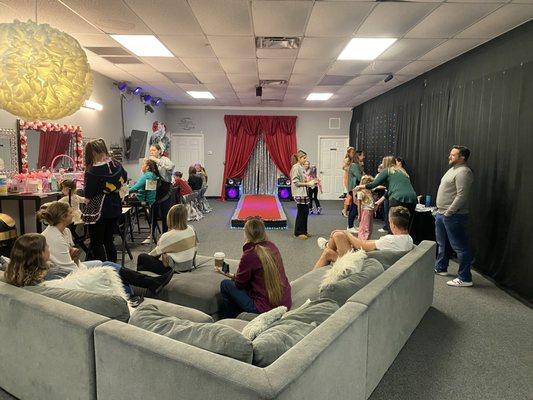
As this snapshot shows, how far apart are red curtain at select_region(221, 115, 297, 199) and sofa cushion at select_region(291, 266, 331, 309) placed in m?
8.16

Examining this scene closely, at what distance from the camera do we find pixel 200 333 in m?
1.62

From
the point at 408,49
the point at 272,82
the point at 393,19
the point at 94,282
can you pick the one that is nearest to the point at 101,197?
the point at 94,282

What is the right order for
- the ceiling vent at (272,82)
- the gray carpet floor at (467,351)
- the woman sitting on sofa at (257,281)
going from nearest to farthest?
the gray carpet floor at (467,351) < the woman sitting on sofa at (257,281) < the ceiling vent at (272,82)

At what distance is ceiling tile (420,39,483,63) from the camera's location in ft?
15.0

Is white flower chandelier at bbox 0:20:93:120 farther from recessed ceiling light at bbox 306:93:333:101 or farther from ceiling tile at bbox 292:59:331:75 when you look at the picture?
recessed ceiling light at bbox 306:93:333:101

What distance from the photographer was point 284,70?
6219mm

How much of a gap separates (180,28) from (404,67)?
3.48m

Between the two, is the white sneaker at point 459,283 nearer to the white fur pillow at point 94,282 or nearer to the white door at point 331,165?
the white fur pillow at point 94,282

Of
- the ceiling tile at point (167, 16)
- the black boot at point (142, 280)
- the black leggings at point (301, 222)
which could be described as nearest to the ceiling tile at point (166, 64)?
the ceiling tile at point (167, 16)

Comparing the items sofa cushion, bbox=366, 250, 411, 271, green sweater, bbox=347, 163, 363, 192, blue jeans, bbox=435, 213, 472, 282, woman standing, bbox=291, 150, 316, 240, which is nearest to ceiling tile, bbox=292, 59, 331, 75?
woman standing, bbox=291, 150, 316, 240

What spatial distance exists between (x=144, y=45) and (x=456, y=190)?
3.96 m

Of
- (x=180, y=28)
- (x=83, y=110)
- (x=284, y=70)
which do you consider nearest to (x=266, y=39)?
(x=180, y=28)

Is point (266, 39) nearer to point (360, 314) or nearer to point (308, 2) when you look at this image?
point (308, 2)

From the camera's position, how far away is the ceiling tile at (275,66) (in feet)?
18.3
